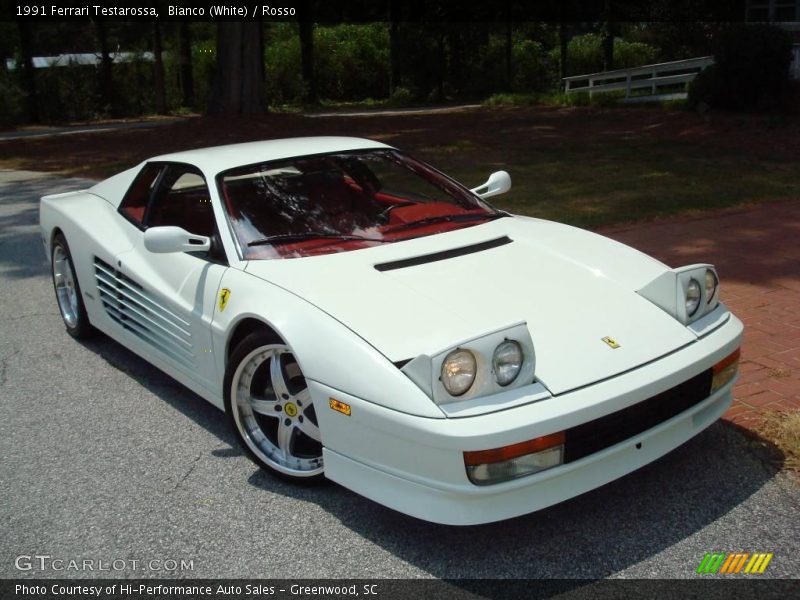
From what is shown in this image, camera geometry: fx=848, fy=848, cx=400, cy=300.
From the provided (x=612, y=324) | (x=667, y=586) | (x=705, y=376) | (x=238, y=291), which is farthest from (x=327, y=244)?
(x=667, y=586)

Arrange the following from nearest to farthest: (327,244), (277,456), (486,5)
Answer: (277,456) → (327,244) → (486,5)

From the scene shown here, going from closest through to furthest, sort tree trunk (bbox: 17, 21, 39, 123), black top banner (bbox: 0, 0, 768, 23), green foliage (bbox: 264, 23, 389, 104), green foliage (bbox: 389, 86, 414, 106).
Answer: black top banner (bbox: 0, 0, 768, 23), tree trunk (bbox: 17, 21, 39, 123), green foliage (bbox: 389, 86, 414, 106), green foliage (bbox: 264, 23, 389, 104)

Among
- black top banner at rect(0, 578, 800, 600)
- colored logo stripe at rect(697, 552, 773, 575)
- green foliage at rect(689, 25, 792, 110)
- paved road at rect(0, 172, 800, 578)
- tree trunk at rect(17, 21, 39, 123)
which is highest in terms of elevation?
tree trunk at rect(17, 21, 39, 123)

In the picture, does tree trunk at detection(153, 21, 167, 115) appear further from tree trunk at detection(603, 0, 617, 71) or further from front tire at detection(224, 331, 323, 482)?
front tire at detection(224, 331, 323, 482)

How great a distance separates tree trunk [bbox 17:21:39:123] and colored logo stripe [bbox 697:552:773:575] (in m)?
28.4

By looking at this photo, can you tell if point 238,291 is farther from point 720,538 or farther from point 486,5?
point 486,5

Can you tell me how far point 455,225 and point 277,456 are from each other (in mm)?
1385

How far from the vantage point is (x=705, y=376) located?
3.19 meters

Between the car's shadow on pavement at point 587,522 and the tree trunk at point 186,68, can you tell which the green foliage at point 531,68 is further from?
the car's shadow on pavement at point 587,522

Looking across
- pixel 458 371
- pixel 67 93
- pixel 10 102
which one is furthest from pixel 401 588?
pixel 67 93

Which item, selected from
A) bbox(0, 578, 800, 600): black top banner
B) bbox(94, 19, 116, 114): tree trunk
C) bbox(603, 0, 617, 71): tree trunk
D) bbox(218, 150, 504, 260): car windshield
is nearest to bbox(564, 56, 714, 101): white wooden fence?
bbox(603, 0, 617, 71): tree trunk

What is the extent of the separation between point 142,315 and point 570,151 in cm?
996

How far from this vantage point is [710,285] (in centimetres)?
352

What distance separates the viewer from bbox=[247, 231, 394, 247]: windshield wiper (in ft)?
12.3
